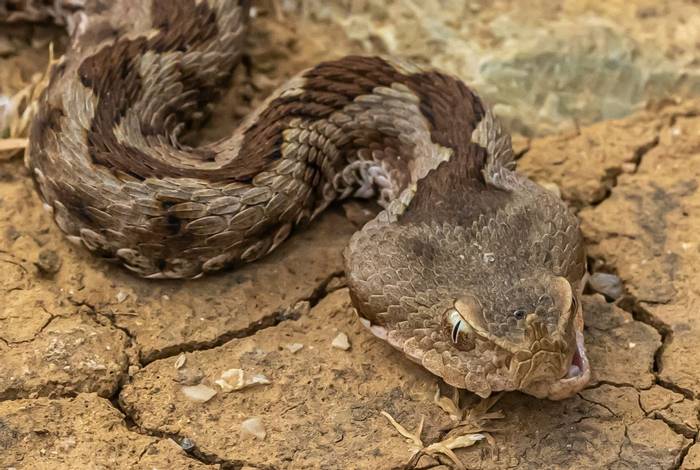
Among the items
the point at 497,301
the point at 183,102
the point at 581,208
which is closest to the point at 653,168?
the point at 581,208

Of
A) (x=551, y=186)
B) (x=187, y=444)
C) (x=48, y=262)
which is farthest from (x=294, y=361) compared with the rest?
(x=551, y=186)

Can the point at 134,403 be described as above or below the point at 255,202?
below

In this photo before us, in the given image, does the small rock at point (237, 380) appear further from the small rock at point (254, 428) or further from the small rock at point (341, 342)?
the small rock at point (341, 342)

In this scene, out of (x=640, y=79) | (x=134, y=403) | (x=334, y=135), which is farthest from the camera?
(x=640, y=79)

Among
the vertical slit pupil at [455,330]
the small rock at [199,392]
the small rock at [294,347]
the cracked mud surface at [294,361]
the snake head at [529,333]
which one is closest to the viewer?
the snake head at [529,333]

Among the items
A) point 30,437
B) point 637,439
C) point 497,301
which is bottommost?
point 637,439

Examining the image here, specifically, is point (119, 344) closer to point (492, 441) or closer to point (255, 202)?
point (255, 202)

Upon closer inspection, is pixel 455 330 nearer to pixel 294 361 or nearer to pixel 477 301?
pixel 477 301

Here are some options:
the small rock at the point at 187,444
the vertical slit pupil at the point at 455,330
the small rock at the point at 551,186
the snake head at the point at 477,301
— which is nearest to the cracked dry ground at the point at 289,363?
the small rock at the point at 187,444
